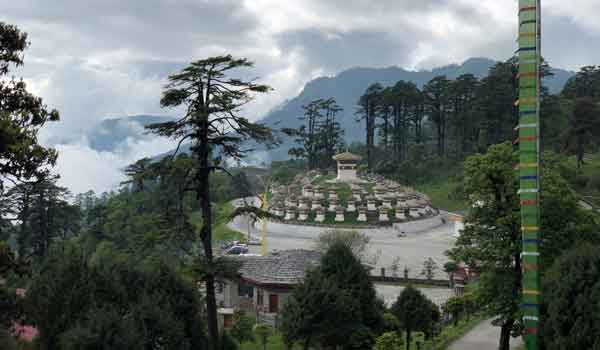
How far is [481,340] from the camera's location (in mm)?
19641

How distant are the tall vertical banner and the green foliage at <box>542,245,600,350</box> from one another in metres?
1.07

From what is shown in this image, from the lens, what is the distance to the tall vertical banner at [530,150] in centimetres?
870

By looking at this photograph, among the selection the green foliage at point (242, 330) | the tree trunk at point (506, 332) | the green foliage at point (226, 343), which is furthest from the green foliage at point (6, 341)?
the tree trunk at point (506, 332)

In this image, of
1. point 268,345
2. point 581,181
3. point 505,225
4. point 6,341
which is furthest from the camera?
point 581,181

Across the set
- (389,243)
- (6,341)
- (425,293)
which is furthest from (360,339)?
(389,243)

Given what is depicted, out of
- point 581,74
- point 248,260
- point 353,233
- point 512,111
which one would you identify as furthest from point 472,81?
point 248,260

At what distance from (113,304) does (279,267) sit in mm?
12874

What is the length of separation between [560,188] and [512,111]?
51.8 meters

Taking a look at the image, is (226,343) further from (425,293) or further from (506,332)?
(425,293)

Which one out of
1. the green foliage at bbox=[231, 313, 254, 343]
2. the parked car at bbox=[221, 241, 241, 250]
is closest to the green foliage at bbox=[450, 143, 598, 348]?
the green foliage at bbox=[231, 313, 254, 343]

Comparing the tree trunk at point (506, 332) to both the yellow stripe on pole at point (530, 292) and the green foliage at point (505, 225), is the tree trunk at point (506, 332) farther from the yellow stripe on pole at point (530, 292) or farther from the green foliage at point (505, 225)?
the yellow stripe on pole at point (530, 292)

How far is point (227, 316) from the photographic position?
955 inches

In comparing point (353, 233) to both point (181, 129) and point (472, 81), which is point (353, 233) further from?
point (472, 81)

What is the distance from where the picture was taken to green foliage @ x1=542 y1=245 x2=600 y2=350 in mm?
9281
